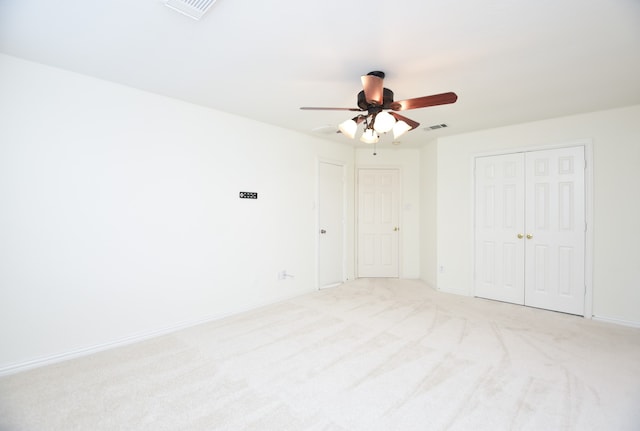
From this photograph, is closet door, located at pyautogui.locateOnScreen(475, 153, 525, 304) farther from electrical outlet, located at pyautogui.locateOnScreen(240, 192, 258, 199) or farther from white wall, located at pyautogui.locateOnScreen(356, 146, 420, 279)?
electrical outlet, located at pyautogui.locateOnScreen(240, 192, 258, 199)

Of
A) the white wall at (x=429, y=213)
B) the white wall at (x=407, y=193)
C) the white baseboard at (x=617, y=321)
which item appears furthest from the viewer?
the white wall at (x=407, y=193)

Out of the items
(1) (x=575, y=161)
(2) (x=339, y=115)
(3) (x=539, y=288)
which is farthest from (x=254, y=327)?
(1) (x=575, y=161)

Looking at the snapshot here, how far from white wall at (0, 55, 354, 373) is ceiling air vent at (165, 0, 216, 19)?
1.48 meters

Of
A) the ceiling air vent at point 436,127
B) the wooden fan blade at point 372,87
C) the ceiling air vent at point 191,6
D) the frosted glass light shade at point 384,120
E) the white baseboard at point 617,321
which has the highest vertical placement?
the ceiling air vent at point 191,6

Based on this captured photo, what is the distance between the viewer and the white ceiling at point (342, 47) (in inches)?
66.6

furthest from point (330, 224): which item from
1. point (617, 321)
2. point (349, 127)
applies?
point (617, 321)

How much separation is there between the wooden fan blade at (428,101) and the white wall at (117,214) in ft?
7.03

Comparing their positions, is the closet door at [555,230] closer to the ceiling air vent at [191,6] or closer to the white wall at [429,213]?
the white wall at [429,213]

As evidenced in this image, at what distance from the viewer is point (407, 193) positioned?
534 cm

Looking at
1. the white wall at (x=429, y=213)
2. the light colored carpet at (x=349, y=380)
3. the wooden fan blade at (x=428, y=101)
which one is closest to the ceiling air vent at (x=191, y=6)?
the wooden fan blade at (x=428, y=101)

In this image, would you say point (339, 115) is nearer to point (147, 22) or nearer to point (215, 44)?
point (215, 44)

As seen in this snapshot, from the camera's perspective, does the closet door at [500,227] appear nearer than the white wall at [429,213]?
Yes

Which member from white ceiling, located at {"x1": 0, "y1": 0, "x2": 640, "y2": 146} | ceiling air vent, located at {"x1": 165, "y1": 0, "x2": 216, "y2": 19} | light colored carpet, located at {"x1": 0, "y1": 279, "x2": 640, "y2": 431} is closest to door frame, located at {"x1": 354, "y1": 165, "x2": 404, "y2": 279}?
light colored carpet, located at {"x1": 0, "y1": 279, "x2": 640, "y2": 431}

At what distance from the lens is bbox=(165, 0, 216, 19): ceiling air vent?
1602 millimetres
